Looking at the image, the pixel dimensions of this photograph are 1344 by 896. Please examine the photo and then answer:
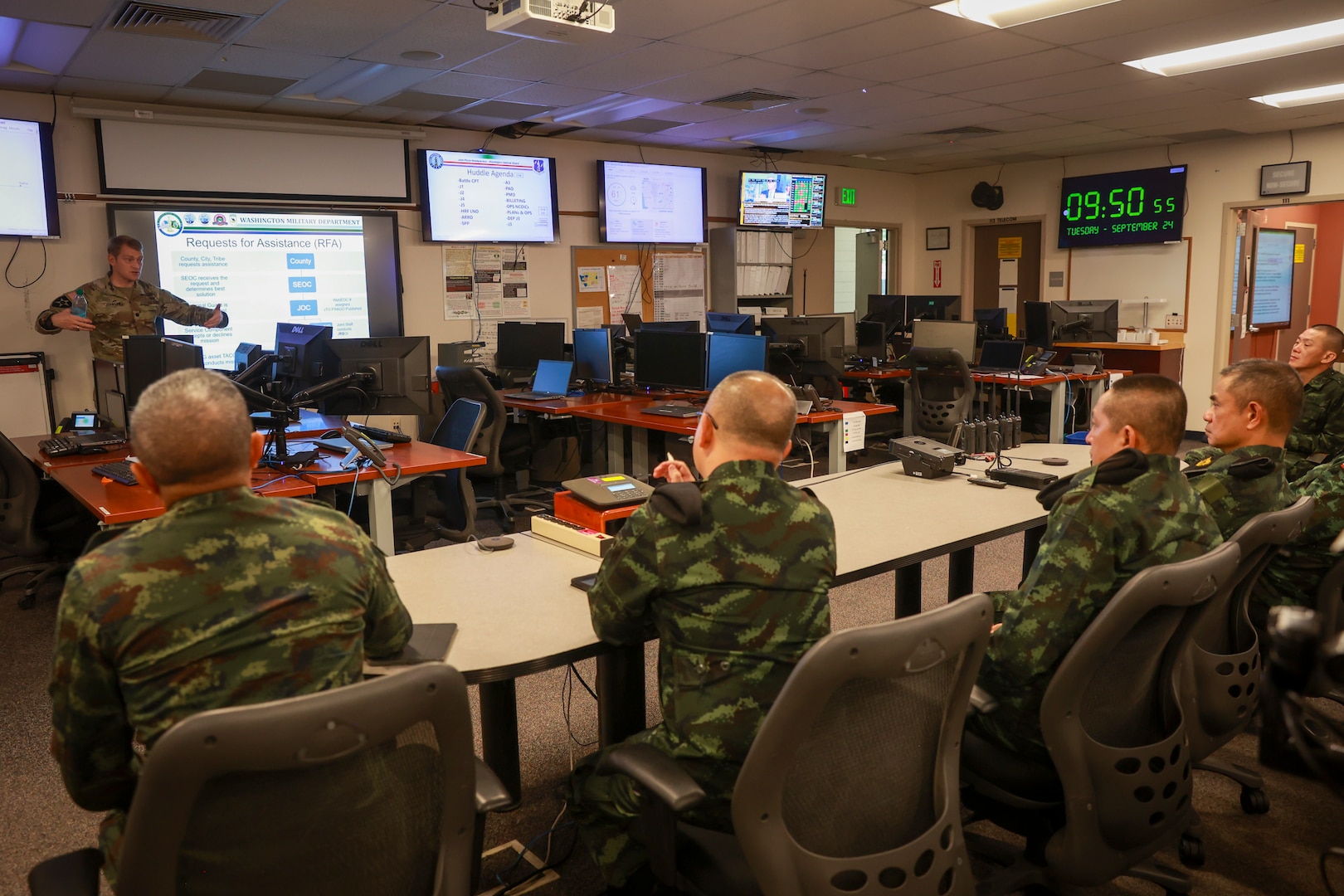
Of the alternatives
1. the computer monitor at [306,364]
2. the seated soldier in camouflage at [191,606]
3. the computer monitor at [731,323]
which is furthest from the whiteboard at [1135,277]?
the seated soldier in camouflage at [191,606]

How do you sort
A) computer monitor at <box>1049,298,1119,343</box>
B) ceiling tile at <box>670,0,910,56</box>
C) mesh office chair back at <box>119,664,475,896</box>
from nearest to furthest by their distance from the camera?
mesh office chair back at <box>119,664,475,896</box> → ceiling tile at <box>670,0,910,56</box> → computer monitor at <box>1049,298,1119,343</box>

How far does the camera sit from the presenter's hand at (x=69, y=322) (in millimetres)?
5309

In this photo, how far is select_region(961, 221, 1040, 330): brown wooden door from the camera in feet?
32.7

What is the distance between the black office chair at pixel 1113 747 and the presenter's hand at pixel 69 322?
544 cm

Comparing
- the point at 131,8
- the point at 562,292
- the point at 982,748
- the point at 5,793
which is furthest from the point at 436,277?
the point at 982,748

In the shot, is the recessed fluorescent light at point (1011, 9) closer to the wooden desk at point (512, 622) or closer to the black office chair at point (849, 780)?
the wooden desk at point (512, 622)

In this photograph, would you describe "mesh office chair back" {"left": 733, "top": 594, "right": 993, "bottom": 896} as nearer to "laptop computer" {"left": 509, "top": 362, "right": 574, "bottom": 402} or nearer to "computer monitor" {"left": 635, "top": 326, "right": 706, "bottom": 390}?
"computer monitor" {"left": 635, "top": 326, "right": 706, "bottom": 390}

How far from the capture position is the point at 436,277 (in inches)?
291

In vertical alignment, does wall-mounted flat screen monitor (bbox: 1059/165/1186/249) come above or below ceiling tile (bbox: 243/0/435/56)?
below

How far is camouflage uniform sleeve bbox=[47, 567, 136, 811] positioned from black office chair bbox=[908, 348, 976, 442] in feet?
18.1

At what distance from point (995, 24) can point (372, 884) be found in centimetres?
482

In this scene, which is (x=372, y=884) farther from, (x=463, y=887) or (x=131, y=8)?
(x=131, y=8)

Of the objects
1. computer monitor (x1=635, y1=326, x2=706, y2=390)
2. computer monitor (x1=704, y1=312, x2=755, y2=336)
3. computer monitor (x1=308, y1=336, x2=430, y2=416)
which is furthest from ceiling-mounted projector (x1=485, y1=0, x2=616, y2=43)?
computer monitor (x1=704, y1=312, x2=755, y2=336)

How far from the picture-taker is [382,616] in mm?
1442
